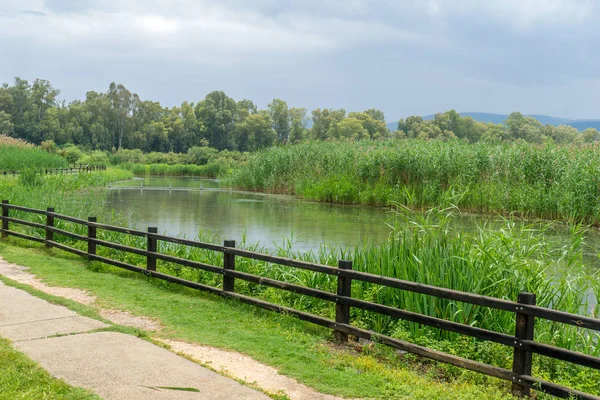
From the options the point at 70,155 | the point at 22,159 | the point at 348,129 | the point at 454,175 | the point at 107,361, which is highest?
the point at 348,129

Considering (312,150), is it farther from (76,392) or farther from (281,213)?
(76,392)

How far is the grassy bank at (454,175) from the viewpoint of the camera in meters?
20.5

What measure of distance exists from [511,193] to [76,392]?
19.8 m

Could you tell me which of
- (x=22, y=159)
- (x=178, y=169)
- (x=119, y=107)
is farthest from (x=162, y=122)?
(x=22, y=159)

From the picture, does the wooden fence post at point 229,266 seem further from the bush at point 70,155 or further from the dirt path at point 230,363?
the bush at point 70,155

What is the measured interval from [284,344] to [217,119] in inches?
4531

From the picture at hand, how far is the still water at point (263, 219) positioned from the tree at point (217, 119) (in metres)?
86.7

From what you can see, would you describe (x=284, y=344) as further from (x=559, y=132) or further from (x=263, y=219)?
(x=559, y=132)

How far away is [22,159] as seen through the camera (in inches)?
1537

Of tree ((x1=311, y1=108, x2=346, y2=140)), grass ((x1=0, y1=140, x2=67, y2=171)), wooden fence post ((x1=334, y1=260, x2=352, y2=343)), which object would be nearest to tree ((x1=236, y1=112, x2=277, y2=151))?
tree ((x1=311, y1=108, x2=346, y2=140))

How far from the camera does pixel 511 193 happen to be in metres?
22.2

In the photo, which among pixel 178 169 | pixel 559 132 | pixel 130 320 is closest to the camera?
pixel 130 320

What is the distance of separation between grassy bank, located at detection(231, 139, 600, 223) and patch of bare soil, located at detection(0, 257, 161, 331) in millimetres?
9570

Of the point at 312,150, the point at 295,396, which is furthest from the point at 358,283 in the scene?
the point at 312,150
